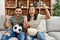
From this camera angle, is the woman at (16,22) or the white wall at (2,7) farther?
A: the white wall at (2,7)

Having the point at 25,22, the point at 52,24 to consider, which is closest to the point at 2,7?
the point at 52,24

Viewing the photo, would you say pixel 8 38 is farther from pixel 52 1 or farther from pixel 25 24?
pixel 52 1

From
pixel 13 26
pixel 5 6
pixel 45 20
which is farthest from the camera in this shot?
pixel 5 6

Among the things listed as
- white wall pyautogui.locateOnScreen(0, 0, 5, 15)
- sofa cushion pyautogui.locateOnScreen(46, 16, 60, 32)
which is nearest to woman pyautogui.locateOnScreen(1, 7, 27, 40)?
sofa cushion pyautogui.locateOnScreen(46, 16, 60, 32)

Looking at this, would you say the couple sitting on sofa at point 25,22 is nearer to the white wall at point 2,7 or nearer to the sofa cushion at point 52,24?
the sofa cushion at point 52,24

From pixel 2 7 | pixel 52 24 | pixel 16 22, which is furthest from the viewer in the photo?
pixel 2 7

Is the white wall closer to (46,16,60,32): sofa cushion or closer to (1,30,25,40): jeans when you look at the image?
(46,16,60,32): sofa cushion

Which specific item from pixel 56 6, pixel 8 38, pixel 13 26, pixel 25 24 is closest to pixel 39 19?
pixel 25 24

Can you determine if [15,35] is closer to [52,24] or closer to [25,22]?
[25,22]

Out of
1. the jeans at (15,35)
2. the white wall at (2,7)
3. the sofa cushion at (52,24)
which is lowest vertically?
the jeans at (15,35)

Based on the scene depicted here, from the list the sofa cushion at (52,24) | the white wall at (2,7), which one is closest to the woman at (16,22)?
the sofa cushion at (52,24)

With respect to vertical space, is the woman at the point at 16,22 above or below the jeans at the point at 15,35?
above

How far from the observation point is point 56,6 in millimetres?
6141

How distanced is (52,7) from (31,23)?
3.03m
